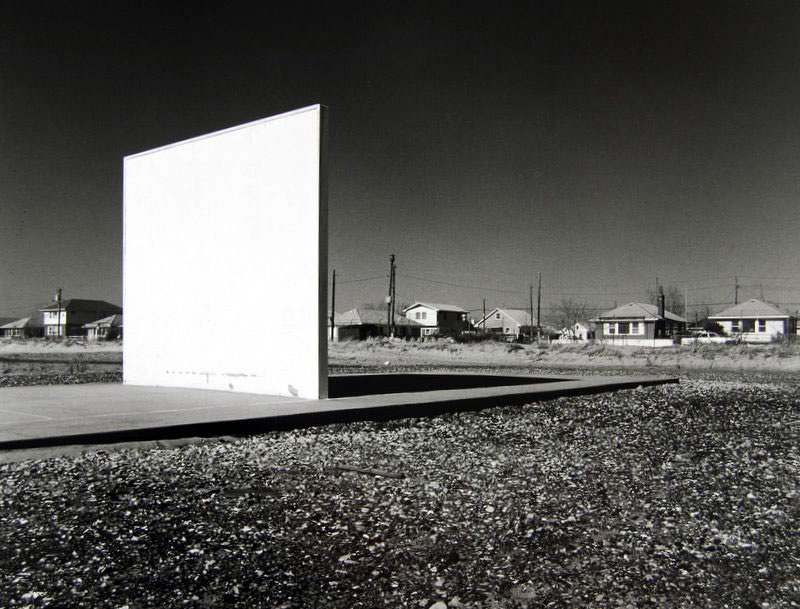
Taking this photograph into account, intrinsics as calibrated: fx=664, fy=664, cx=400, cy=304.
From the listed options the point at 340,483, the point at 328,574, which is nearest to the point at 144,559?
the point at 328,574

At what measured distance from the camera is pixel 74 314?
278 ft

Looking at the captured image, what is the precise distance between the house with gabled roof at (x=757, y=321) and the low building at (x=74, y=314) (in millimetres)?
71509

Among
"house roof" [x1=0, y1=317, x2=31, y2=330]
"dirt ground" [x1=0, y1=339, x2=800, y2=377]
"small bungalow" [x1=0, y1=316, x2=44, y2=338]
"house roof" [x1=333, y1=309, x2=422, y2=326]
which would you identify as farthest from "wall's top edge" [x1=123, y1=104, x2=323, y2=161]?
"house roof" [x1=0, y1=317, x2=31, y2=330]

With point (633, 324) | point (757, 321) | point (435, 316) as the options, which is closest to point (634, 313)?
point (633, 324)

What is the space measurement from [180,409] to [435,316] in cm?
7121

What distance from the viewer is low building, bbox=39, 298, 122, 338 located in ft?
275

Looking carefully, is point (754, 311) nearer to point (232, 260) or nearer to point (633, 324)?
point (633, 324)

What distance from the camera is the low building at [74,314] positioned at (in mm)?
83688

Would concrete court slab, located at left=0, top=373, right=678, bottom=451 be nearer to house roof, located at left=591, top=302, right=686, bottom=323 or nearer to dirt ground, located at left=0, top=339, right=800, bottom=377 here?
dirt ground, located at left=0, top=339, right=800, bottom=377

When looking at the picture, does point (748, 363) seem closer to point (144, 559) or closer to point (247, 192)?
point (247, 192)

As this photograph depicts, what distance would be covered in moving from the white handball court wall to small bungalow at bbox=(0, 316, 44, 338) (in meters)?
82.5

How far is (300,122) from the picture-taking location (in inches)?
350

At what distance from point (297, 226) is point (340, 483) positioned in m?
4.63

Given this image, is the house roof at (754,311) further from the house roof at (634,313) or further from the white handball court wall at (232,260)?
the white handball court wall at (232,260)
